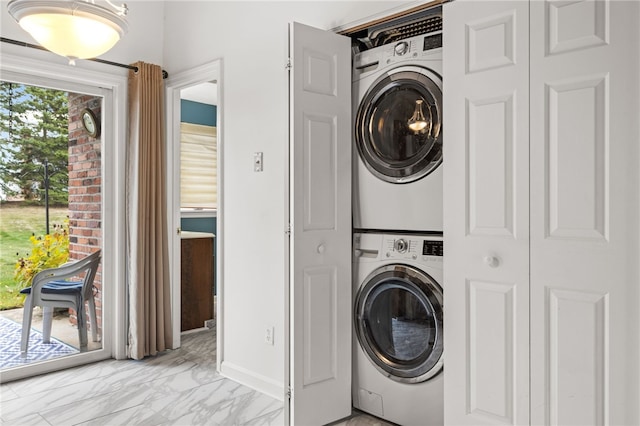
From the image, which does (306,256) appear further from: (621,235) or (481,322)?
(621,235)

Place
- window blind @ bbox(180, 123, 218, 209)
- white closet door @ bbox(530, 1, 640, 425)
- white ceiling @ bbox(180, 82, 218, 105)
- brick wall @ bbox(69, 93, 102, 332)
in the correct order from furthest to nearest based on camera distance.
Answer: window blind @ bbox(180, 123, 218, 209) → white ceiling @ bbox(180, 82, 218, 105) → brick wall @ bbox(69, 93, 102, 332) → white closet door @ bbox(530, 1, 640, 425)

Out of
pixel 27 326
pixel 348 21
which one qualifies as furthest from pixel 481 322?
pixel 27 326

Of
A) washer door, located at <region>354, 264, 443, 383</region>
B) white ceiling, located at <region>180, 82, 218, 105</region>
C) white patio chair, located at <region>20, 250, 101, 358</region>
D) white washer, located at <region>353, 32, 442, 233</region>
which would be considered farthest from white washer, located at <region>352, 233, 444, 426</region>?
white ceiling, located at <region>180, 82, 218, 105</region>

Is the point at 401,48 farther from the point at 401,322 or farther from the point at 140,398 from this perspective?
the point at 140,398

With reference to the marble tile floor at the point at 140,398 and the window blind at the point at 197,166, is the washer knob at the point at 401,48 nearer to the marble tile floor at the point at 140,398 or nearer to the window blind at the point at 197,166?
the marble tile floor at the point at 140,398

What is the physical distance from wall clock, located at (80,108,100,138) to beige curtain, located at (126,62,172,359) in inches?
10.0

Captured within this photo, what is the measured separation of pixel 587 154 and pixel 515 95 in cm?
36

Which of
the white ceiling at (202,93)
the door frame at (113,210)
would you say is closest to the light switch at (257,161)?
the door frame at (113,210)

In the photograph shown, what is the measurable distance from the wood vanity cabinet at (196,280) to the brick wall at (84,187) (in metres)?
0.84

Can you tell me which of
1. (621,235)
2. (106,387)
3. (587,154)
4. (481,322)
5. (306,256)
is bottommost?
(106,387)

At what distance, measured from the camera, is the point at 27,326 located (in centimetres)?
331

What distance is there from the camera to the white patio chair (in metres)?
3.32

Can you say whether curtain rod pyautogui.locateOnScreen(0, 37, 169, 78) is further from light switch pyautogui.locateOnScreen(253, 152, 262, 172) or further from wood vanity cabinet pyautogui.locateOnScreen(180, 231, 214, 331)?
wood vanity cabinet pyautogui.locateOnScreen(180, 231, 214, 331)

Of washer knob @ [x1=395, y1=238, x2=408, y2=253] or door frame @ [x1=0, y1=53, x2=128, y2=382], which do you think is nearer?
washer knob @ [x1=395, y1=238, x2=408, y2=253]
